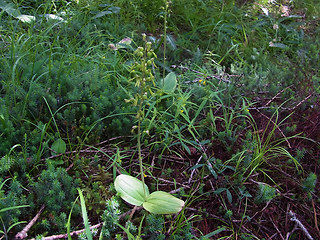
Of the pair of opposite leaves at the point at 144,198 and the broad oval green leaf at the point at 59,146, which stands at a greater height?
the pair of opposite leaves at the point at 144,198

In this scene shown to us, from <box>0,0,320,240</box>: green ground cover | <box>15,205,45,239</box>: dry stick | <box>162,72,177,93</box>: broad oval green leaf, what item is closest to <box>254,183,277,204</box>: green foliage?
<box>0,0,320,240</box>: green ground cover

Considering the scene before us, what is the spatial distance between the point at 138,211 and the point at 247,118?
4.03ft

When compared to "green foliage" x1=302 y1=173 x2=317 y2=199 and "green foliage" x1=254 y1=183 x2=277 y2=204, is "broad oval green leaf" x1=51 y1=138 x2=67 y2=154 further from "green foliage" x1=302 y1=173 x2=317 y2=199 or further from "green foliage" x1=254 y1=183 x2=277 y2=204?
"green foliage" x1=302 y1=173 x2=317 y2=199

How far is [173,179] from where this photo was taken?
196cm

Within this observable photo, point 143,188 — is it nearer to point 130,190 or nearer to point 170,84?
point 130,190

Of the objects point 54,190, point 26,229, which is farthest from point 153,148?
point 26,229

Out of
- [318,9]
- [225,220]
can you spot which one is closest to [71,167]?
[225,220]

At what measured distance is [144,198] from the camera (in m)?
1.67

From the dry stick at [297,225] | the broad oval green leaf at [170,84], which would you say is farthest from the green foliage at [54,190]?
the dry stick at [297,225]

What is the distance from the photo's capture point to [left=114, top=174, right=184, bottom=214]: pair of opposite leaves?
1.56 metres

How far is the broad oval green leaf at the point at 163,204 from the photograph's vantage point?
155 centimetres

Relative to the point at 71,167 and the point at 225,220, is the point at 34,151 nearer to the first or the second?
the point at 71,167

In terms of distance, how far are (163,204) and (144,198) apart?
13 centimetres

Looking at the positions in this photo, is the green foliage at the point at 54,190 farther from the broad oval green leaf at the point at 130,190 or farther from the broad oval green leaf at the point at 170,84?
the broad oval green leaf at the point at 170,84
